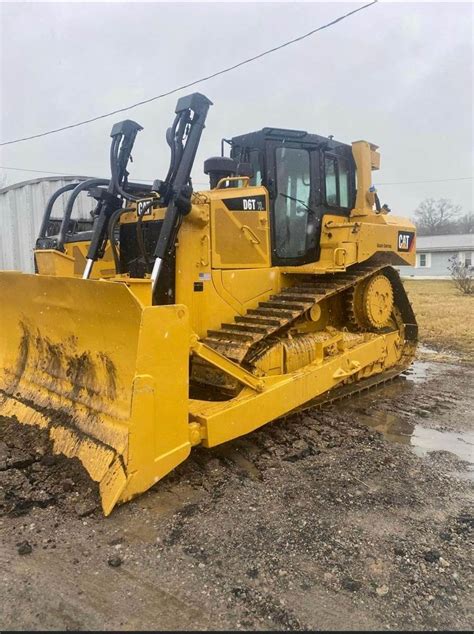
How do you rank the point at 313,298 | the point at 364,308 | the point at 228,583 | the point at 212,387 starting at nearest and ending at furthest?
the point at 228,583, the point at 212,387, the point at 313,298, the point at 364,308

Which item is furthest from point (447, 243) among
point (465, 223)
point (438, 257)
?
point (465, 223)

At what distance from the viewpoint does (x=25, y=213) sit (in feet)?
41.6

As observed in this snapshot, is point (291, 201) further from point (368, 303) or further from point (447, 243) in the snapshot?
point (447, 243)

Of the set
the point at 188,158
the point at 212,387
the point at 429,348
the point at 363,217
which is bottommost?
the point at 429,348

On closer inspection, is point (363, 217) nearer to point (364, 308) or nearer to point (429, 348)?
point (364, 308)

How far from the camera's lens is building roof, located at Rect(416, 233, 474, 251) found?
139 ft

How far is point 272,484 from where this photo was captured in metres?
3.79

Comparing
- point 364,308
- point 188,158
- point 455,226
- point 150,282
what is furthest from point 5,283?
point 455,226

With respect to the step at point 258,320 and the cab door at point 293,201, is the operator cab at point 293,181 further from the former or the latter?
the step at point 258,320

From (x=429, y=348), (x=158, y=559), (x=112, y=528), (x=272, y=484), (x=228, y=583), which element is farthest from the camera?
(x=429, y=348)

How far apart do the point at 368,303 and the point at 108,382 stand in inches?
142

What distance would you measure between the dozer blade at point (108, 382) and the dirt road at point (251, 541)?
22 centimetres

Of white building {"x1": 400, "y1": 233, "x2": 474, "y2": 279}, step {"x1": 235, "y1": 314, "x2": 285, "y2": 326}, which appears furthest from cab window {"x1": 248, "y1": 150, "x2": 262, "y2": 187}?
white building {"x1": 400, "y1": 233, "x2": 474, "y2": 279}

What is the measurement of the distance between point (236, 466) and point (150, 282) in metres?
1.65
